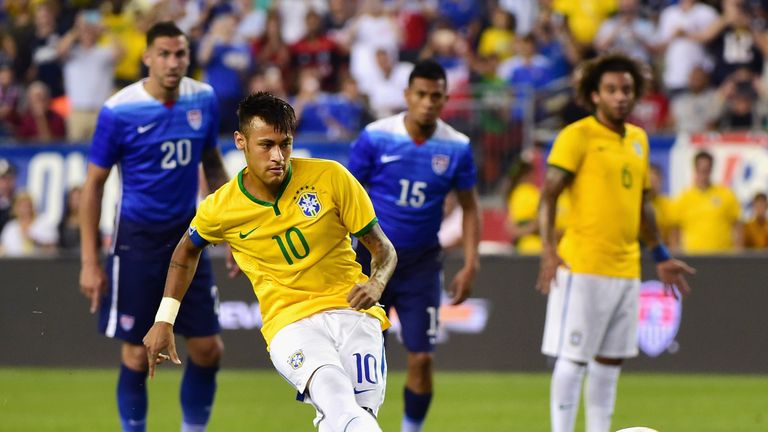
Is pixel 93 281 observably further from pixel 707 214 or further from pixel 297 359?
pixel 707 214

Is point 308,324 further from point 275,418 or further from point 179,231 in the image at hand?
point 275,418

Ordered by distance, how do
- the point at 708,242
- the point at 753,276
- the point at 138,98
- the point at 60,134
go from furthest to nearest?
the point at 60,134
the point at 708,242
the point at 753,276
the point at 138,98

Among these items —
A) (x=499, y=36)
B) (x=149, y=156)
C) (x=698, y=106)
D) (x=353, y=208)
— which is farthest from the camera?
(x=499, y=36)

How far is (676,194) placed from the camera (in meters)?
15.5

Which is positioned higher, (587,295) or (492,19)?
(492,19)

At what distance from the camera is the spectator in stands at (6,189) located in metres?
16.7

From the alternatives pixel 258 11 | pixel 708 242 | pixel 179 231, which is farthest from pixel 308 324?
pixel 258 11

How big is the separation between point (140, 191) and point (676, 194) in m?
8.56

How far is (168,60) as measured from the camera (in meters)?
8.43

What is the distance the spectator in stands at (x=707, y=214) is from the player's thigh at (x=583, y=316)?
6494 millimetres

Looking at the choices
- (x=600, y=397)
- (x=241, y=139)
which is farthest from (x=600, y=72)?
(x=241, y=139)

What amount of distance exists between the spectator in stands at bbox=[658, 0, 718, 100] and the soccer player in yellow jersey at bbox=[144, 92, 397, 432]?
11227mm

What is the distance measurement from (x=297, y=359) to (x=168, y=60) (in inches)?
107

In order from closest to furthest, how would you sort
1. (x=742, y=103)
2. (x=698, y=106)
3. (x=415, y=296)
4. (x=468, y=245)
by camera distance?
1. (x=415, y=296)
2. (x=468, y=245)
3. (x=742, y=103)
4. (x=698, y=106)
